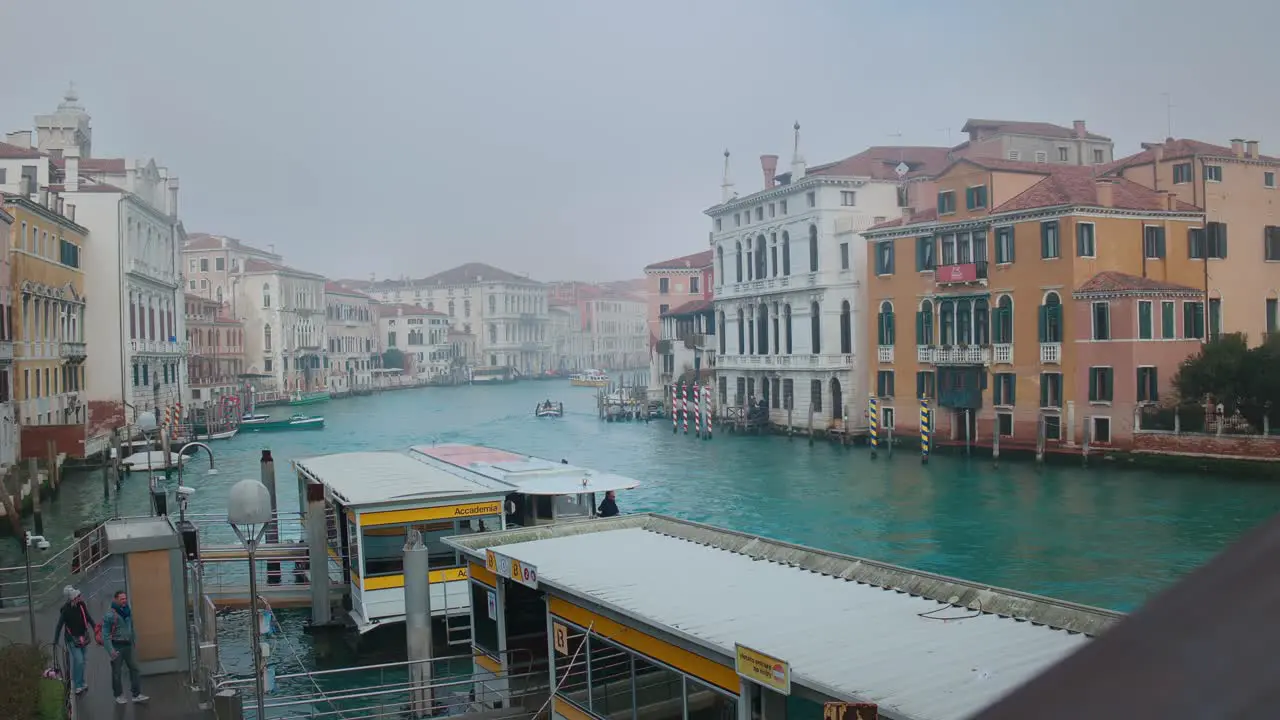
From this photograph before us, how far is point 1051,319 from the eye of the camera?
20812 millimetres

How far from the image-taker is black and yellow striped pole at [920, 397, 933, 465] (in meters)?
21.8

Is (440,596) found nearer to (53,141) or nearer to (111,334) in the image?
(111,334)

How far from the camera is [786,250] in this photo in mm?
28734

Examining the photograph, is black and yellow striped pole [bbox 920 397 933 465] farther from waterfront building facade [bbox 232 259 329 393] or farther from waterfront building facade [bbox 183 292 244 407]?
waterfront building facade [bbox 232 259 329 393]

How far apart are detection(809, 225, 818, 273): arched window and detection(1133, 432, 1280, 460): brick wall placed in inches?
376

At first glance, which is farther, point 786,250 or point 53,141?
point 53,141

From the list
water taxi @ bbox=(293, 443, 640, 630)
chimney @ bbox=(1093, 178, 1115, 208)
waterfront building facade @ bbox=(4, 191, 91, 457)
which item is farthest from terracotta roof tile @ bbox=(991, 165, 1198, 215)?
waterfront building facade @ bbox=(4, 191, 91, 457)

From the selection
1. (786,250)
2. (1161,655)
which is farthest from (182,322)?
(1161,655)

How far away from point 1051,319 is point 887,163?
935 centimetres

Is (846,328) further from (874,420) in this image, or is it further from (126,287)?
(126,287)

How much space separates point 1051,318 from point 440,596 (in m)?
14.7

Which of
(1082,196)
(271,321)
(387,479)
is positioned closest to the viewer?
(387,479)

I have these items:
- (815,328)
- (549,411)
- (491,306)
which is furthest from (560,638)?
(491,306)

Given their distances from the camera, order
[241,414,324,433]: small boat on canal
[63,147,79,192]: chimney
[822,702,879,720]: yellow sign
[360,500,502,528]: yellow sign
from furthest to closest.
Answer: [241,414,324,433]: small boat on canal
[63,147,79,192]: chimney
[360,500,502,528]: yellow sign
[822,702,879,720]: yellow sign
